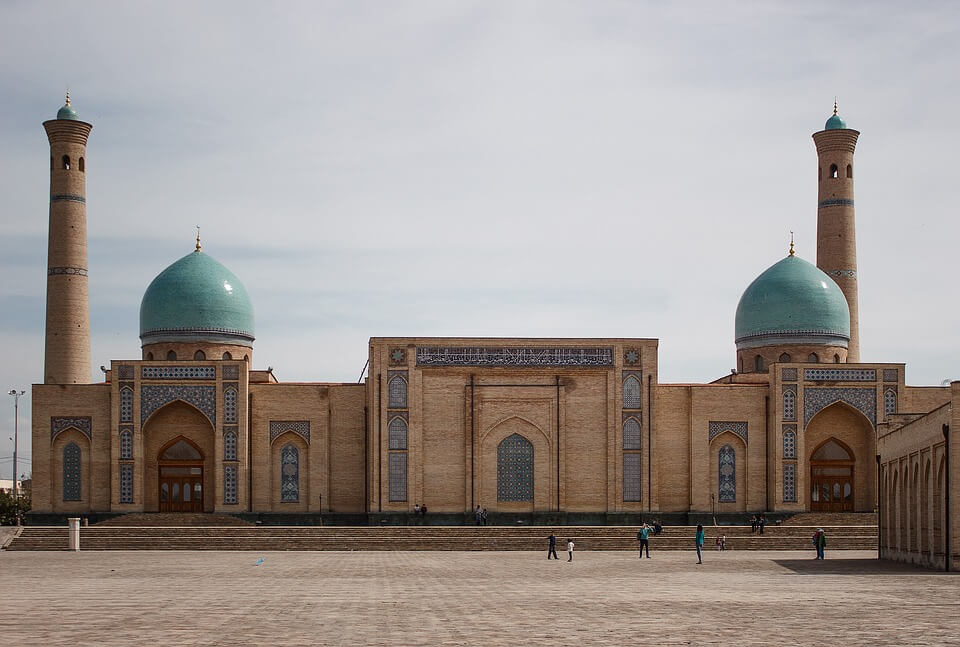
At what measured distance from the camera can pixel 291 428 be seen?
1320 inches

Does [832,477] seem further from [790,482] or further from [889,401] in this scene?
[889,401]

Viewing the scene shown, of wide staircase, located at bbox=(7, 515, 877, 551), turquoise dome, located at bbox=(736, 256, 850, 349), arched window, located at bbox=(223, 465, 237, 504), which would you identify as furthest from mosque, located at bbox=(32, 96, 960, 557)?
wide staircase, located at bbox=(7, 515, 877, 551)

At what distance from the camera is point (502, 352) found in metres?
33.6

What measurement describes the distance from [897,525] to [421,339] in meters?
12.8

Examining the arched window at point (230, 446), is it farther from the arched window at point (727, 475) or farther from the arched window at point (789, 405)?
the arched window at point (789, 405)

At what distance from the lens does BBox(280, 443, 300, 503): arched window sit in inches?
1319

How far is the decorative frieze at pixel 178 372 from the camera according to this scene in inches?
1302

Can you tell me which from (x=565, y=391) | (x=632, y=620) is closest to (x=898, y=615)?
(x=632, y=620)

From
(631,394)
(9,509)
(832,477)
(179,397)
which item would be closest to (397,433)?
(179,397)

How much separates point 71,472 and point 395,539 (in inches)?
360

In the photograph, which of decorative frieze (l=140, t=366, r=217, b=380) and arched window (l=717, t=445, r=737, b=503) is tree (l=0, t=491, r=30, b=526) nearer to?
decorative frieze (l=140, t=366, r=217, b=380)

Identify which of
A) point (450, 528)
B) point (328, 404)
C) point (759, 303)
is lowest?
point (450, 528)

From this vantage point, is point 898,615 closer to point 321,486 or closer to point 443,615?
point 443,615

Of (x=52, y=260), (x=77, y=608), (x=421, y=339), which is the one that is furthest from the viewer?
(x=52, y=260)
